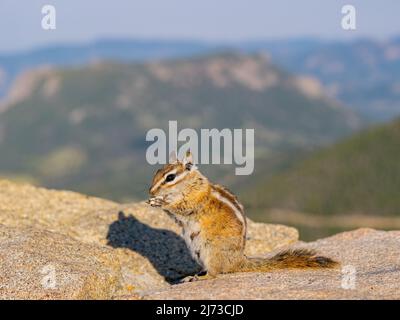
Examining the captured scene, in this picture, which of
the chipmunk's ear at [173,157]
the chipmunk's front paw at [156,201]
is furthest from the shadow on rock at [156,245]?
the chipmunk's ear at [173,157]

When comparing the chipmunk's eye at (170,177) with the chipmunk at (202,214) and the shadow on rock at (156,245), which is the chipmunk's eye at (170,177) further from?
the shadow on rock at (156,245)

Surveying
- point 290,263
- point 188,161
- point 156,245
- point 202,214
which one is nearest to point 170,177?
point 188,161

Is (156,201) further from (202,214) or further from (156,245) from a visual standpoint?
(156,245)
